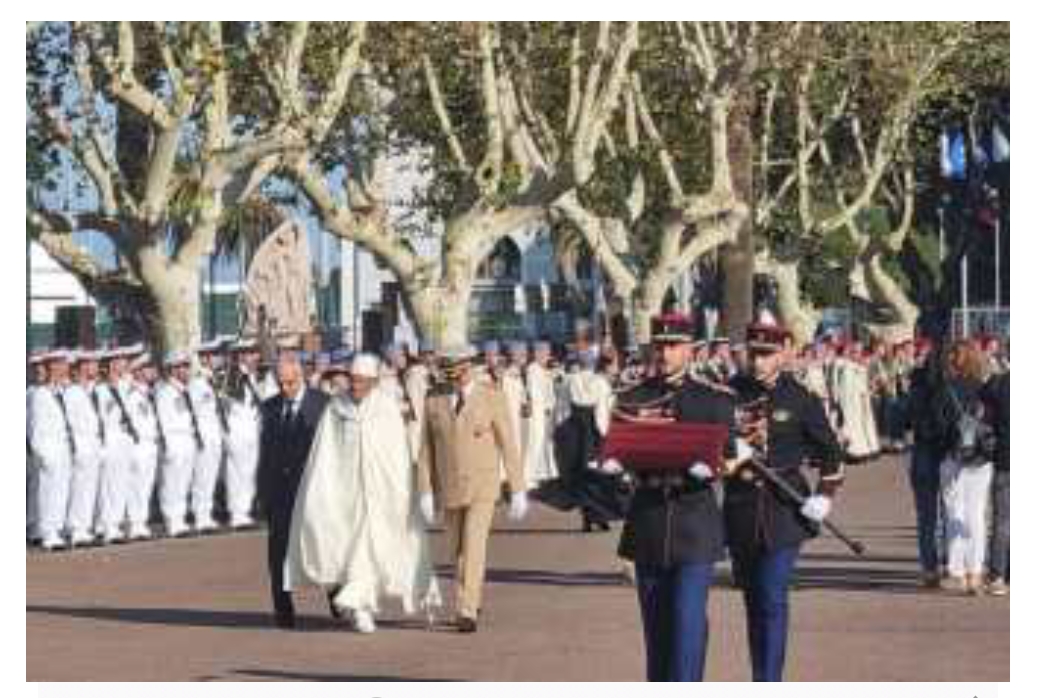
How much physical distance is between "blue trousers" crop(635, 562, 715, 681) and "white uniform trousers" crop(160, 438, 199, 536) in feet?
49.5

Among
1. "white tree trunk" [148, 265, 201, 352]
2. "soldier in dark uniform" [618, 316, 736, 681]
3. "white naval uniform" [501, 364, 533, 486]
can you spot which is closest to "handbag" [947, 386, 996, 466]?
"soldier in dark uniform" [618, 316, 736, 681]

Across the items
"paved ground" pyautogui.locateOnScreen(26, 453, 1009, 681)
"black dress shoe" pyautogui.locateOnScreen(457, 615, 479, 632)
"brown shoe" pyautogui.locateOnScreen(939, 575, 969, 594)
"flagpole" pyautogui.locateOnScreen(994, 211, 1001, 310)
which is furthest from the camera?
"flagpole" pyautogui.locateOnScreen(994, 211, 1001, 310)

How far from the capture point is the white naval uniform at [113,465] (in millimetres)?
29172

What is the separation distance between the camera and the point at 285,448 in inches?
829

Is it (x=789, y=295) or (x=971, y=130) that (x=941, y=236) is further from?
(x=789, y=295)

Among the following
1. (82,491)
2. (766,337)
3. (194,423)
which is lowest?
(82,491)

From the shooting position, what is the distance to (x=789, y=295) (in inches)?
2336

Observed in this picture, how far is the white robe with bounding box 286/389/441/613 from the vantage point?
20141 millimetres

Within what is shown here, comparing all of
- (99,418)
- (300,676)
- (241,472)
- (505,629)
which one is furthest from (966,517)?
(241,472)

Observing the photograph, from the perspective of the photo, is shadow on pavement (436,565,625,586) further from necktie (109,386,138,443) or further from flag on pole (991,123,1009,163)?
flag on pole (991,123,1009,163)

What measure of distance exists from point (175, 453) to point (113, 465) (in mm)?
982

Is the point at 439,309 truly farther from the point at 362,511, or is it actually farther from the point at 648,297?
the point at 362,511

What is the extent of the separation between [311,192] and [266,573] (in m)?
13.3
